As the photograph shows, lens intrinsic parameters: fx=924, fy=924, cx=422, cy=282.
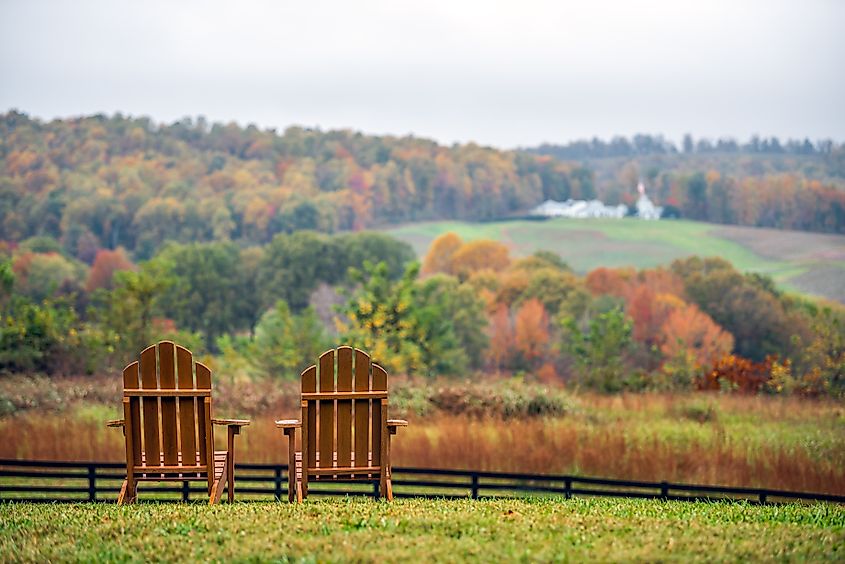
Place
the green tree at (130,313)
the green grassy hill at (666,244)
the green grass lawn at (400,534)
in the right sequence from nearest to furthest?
the green grass lawn at (400,534) → the green tree at (130,313) → the green grassy hill at (666,244)

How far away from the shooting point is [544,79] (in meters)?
99.8

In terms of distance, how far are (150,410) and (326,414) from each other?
134 cm

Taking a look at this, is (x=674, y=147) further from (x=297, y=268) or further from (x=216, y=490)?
(x=216, y=490)

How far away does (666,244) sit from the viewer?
236 ft

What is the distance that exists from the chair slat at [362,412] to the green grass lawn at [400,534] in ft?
2.11

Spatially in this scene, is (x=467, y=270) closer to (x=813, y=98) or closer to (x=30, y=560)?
(x=813, y=98)

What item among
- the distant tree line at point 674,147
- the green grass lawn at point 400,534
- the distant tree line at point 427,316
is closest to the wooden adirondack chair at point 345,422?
the green grass lawn at point 400,534

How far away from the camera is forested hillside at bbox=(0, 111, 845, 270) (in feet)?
226

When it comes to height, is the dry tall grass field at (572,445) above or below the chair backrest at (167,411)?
below

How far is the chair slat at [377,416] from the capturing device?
7.06 m

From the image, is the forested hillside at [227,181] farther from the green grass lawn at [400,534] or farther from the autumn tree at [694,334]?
the green grass lawn at [400,534]

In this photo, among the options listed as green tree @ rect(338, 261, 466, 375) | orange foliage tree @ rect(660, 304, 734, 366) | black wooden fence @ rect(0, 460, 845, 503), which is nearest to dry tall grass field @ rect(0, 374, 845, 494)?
black wooden fence @ rect(0, 460, 845, 503)

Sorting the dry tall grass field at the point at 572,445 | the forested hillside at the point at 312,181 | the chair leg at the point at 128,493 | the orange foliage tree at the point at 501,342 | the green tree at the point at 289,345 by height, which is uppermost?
the forested hillside at the point at 312,181

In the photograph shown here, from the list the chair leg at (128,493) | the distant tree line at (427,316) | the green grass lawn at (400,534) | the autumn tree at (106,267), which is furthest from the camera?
the autumn tree at (106,267)
